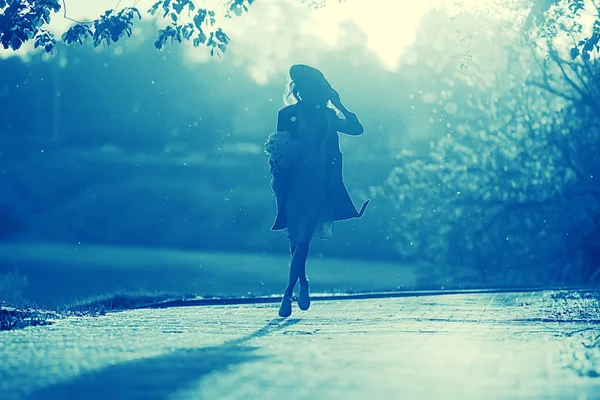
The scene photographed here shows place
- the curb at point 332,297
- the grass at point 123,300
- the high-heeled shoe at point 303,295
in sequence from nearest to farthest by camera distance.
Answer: the high-heeled shoe at point 303,295 < the grass at point 123,300 < the curb at point 332,297

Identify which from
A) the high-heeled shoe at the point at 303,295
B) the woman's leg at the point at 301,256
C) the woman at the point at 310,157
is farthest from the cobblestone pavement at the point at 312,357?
the woman at the point at 310,157

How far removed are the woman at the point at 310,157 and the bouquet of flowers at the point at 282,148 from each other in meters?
0.10

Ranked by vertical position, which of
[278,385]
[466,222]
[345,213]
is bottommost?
[278,385]

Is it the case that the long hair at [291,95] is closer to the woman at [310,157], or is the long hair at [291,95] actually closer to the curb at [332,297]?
the woman at [310,157]

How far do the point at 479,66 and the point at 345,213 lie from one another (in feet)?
62.5

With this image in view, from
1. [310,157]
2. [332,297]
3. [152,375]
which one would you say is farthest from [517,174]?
[152,375]

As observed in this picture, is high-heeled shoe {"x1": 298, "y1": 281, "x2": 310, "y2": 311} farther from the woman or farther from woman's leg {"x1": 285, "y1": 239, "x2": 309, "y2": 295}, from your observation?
woman's leg {"x1": 285, "y1": 239, "x2": 309, "y2": 295}

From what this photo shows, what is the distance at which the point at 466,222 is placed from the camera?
3002 cm

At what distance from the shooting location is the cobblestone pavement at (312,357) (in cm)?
520

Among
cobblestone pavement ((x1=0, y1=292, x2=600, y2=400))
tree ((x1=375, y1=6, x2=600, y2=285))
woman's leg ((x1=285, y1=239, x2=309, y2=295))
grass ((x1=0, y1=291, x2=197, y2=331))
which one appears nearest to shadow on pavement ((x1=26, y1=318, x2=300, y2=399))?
cobblestone pavement ((x1=0, y1=292, x2=600, y2=400))

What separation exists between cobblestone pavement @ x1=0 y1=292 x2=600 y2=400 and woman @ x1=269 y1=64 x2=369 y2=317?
2.76 ft

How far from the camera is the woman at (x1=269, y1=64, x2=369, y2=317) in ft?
34.4

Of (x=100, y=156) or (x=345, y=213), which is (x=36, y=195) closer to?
(x=100, y=156)

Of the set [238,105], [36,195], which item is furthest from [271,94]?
[36,195]
